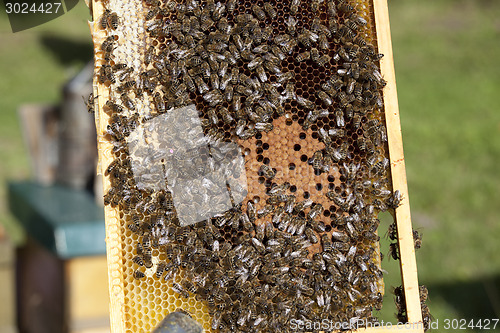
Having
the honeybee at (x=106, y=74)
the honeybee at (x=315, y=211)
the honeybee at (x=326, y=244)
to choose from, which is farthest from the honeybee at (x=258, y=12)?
the honeybee at (x=326, y=244)

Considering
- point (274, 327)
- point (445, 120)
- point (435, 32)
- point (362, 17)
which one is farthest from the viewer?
point (435, 32)

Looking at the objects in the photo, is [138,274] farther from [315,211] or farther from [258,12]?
[258,12]

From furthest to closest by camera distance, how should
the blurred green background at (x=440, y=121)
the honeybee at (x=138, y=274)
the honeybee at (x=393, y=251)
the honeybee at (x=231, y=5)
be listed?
1. the blurred green background at (x=440, y=121)
2. the honeybee at (x=393, y=251)
3. the honeybee at (x=231, y=5)
4. the honeybee at (x=138, y=274)

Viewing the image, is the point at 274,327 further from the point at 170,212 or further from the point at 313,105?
the point at 313,105

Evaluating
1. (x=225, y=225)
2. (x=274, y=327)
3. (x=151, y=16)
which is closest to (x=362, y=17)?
(x=151, y=16)

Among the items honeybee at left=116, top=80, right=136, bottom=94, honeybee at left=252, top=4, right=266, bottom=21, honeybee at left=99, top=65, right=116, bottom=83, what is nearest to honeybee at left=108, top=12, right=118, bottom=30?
honeybee at left=99, top=65, right=116, bottom=83

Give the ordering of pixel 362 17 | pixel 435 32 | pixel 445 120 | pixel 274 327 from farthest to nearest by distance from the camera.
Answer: pixel 435 32 → pixel 445 120 → pixel 362 17 → pixel 274 327

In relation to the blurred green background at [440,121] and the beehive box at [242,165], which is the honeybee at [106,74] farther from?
the blurred green background at [440,121]
